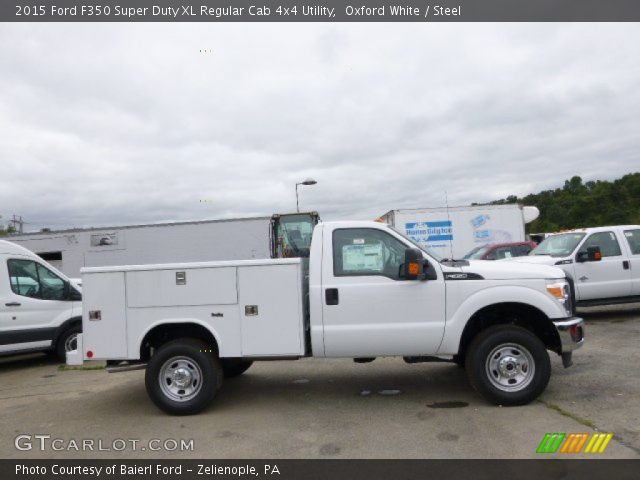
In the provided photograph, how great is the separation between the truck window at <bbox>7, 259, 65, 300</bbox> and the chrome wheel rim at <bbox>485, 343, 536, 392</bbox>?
7.95 meters

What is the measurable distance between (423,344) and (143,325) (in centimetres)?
316

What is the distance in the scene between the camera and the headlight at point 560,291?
574 cm

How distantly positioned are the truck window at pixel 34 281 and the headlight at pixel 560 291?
8.50 meters

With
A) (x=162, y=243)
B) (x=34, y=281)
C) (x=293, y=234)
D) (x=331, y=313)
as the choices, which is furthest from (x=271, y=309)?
(x=162, y=243)

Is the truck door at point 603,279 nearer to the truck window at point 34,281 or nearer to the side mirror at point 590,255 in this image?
the side mirror at point 590,255

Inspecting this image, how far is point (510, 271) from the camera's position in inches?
229

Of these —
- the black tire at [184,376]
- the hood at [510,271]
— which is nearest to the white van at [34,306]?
the black tire at [184,376]

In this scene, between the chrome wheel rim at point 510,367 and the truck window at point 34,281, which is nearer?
the chrome wheel rim at point 510,367

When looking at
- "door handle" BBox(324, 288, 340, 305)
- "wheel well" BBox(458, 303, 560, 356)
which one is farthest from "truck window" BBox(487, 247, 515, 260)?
"door handle" BBox(324, 288, 340, 305)

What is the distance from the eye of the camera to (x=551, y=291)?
5.74m

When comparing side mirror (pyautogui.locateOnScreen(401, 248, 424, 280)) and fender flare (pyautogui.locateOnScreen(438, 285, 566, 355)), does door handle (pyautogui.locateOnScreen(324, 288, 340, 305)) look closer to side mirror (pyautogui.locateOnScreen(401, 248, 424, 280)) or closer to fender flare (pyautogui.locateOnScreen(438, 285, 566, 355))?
side mirror (pyautogui.locateOnScreen(401, 248, 424, 280))

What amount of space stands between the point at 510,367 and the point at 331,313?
2053mm
